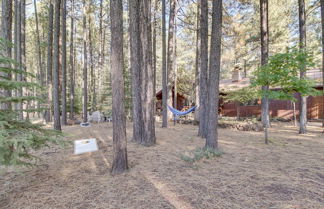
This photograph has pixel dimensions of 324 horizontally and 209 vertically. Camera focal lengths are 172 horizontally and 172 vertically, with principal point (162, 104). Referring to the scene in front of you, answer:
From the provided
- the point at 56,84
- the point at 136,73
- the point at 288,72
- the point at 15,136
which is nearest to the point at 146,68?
the point at 136,73

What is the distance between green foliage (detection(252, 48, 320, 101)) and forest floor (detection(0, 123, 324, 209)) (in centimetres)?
174

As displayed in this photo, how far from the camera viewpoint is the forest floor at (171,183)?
6.57 ft

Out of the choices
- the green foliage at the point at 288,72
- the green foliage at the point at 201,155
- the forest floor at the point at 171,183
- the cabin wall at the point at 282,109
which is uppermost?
the green foliage at the point at 288,72

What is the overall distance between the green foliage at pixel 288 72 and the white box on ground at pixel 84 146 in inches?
185

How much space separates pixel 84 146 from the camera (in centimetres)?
438

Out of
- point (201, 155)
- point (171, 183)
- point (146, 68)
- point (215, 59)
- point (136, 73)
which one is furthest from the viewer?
point (136, 73)

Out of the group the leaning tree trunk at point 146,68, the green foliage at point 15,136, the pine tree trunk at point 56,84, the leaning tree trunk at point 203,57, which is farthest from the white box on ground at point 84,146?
the leaning tree trunk at point 203,57

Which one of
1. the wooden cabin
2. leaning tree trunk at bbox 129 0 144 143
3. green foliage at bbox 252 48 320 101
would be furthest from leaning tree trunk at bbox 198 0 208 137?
the wooden cabin

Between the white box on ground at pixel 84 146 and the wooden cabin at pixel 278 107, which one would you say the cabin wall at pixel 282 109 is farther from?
the white box on ground at pixel 84 146

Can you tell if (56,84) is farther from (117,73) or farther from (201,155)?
(201,155)

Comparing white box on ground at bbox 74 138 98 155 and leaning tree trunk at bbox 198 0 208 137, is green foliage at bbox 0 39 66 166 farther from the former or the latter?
leaning tree trunk at bbox 198 0 208 137

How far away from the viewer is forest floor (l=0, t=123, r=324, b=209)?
2002 millimetres

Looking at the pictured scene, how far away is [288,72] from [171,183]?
4053mm

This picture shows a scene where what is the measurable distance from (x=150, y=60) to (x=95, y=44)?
1465 cm
